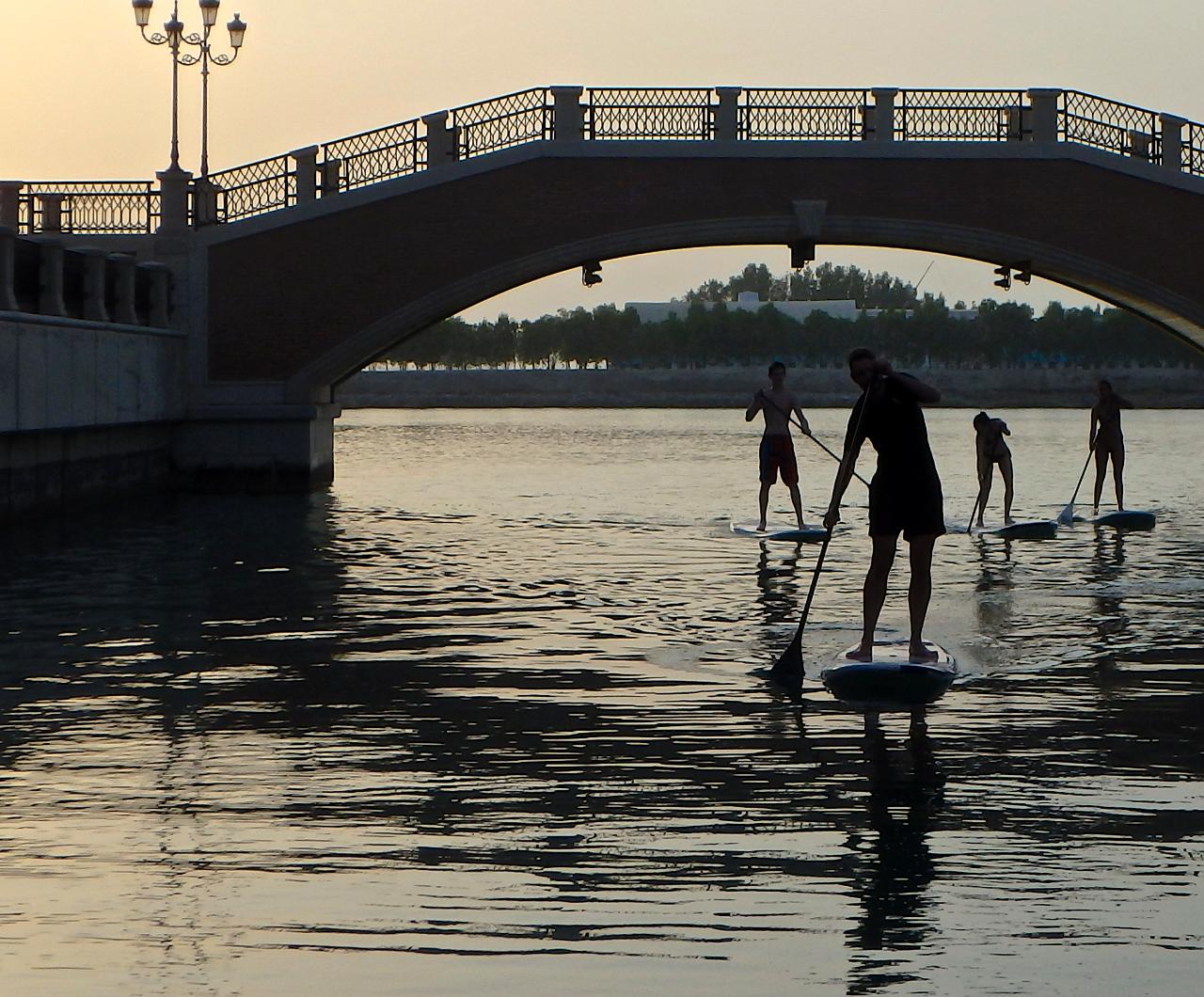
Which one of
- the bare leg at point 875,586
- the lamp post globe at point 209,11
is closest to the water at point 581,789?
the bare leg at point 875,586

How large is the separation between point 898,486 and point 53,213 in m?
24.1

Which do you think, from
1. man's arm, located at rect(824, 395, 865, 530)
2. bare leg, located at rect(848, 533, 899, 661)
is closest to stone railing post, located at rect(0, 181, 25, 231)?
man's arm, located at rect(824, 395, 865, 530)

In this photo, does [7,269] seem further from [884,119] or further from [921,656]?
[921,656]

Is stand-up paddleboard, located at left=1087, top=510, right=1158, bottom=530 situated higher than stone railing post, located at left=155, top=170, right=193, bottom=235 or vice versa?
stone railing post, located at left=155, top=170, right=193, bottom=235

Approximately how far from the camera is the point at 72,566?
17.9 metres

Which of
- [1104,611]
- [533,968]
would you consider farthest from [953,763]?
[1104,611]

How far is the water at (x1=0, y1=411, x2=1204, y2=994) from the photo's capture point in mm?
5273

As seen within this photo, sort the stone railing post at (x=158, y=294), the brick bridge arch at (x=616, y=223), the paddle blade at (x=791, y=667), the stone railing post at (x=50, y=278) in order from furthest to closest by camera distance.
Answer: the brick bridge arch at (x=616, y=223), the stone railing post at (x=158, y=294), the stone railing post at (x=50, y=278), the paddle blade at (x=791, y=667)

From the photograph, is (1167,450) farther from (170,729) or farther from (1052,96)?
(170,729)

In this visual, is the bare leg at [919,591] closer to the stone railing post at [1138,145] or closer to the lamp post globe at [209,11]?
the stone railing post at [1138,145]

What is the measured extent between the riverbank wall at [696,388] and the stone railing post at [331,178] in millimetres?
69362

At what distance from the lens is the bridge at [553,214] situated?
31.0 m

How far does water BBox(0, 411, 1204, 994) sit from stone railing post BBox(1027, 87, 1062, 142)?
50.9ft

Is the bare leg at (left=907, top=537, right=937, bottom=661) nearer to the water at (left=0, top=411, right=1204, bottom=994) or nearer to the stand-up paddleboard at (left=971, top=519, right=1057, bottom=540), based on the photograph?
the water at (left=0, top=411, right=1204, bottom=994)
